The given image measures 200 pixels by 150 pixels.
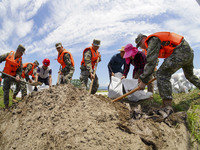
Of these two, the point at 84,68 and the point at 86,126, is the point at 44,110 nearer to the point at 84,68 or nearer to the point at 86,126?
the point at 86,126

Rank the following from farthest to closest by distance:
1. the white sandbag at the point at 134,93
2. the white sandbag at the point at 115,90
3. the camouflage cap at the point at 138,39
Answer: the white sandbag at the point at 115,90 < the white sandbag at the point at 134,93 < the camouflage cap at the point at 138,39

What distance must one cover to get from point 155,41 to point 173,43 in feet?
1.14

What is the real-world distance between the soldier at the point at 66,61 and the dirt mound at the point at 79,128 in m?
2.52

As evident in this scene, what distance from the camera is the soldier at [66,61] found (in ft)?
16.6

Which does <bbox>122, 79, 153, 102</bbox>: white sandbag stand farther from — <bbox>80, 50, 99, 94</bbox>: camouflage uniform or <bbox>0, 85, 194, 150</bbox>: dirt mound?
<bbox>0, 85, 194, 150</bbox>: dirt mound

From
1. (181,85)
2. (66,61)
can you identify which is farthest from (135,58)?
(181,85)

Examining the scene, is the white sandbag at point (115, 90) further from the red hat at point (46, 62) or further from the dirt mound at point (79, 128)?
the red hat at point (46, 62)

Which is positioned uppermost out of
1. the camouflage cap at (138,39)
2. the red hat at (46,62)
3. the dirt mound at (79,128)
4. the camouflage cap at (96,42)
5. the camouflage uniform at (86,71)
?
the camouflage cap at (96,42)

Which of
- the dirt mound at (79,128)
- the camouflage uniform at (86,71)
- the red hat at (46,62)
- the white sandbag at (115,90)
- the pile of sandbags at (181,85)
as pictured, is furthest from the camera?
the red hat at (46,62)

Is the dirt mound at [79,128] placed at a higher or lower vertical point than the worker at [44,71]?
lower

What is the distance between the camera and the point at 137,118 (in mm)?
2246

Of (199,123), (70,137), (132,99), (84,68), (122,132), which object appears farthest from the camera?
(84,68)

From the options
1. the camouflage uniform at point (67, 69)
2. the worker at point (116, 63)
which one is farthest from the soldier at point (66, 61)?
the worker at point (116, 63)

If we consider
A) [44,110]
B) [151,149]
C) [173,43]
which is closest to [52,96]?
[44,110]
